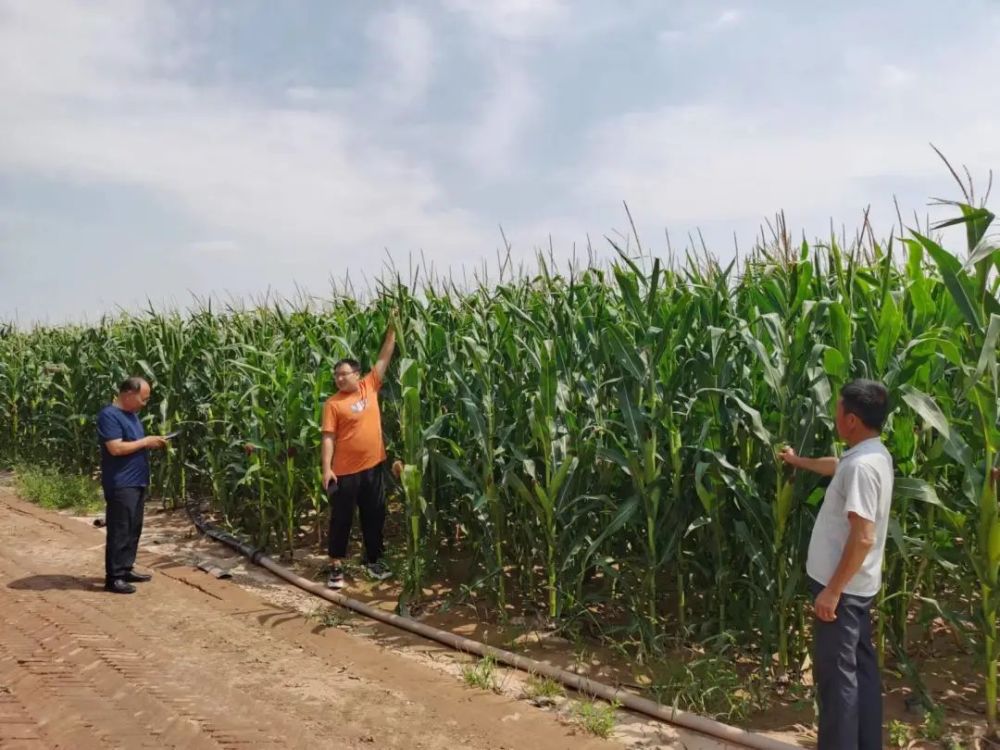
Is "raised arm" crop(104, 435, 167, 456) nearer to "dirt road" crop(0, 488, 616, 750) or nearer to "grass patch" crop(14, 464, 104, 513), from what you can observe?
"dirt road" crop(0, 488, 616, 750)

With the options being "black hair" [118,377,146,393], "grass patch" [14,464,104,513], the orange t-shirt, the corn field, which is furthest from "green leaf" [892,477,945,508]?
"grass patch" [14,464,104,513]

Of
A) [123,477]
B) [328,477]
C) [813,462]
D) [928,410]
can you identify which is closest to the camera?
[928,410]

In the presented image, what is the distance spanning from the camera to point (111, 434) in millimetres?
5910

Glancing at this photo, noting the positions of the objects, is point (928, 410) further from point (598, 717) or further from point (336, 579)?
point (336, 579)

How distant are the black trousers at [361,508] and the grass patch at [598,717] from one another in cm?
256

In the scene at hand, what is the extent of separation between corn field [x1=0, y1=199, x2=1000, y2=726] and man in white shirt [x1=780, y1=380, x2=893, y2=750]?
421 mm

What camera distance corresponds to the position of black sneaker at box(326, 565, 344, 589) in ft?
18.8

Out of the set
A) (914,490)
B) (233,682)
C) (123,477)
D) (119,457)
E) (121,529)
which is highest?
(914,490)

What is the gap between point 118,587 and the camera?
19.2 ft

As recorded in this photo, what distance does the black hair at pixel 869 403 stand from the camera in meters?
2.94

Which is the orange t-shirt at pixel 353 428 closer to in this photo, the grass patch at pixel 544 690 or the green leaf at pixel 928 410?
the grass patch at pixel 544 690

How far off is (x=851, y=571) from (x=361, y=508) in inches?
153

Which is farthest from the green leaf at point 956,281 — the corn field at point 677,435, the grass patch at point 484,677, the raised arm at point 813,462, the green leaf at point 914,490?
the grass patch at point 484,677

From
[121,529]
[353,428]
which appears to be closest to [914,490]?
[353,428]
